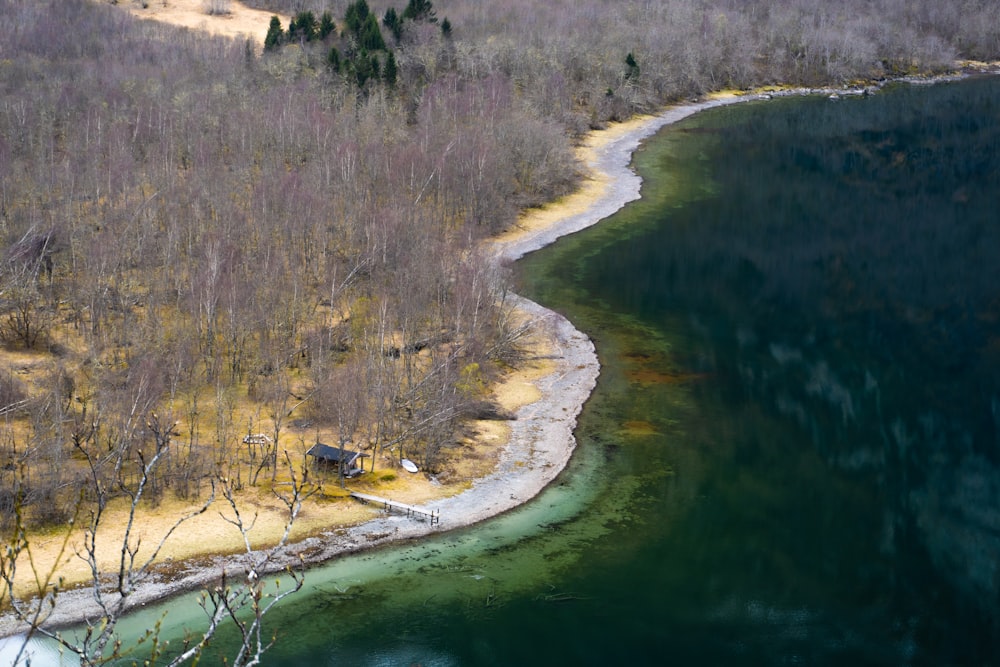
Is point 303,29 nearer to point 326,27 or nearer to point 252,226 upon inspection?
point 326,27

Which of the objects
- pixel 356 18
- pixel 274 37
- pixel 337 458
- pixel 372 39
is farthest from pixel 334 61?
pixel 337 458

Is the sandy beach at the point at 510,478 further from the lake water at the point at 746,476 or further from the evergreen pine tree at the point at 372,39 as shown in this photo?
the evergreen pine tree at the point at 372,39

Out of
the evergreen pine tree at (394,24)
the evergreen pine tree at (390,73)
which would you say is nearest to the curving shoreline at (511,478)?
the evergreen pine tree at (390,73)

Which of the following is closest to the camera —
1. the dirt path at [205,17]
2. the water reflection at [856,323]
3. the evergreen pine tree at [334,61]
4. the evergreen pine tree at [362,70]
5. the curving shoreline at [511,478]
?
the curving shoreline at [511,478]

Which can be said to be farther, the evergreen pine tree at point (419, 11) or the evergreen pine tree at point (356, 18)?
the evergreen pine tree at point (419, 11)

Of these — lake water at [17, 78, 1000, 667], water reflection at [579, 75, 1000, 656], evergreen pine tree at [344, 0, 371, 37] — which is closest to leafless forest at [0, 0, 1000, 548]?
evergreen pine tree at [344, 0, 371, 37]

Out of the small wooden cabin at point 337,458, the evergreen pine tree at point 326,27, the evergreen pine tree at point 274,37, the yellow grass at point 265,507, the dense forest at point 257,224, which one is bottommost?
the yellow grass at point 265,507

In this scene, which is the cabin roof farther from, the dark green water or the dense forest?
the dark green water
